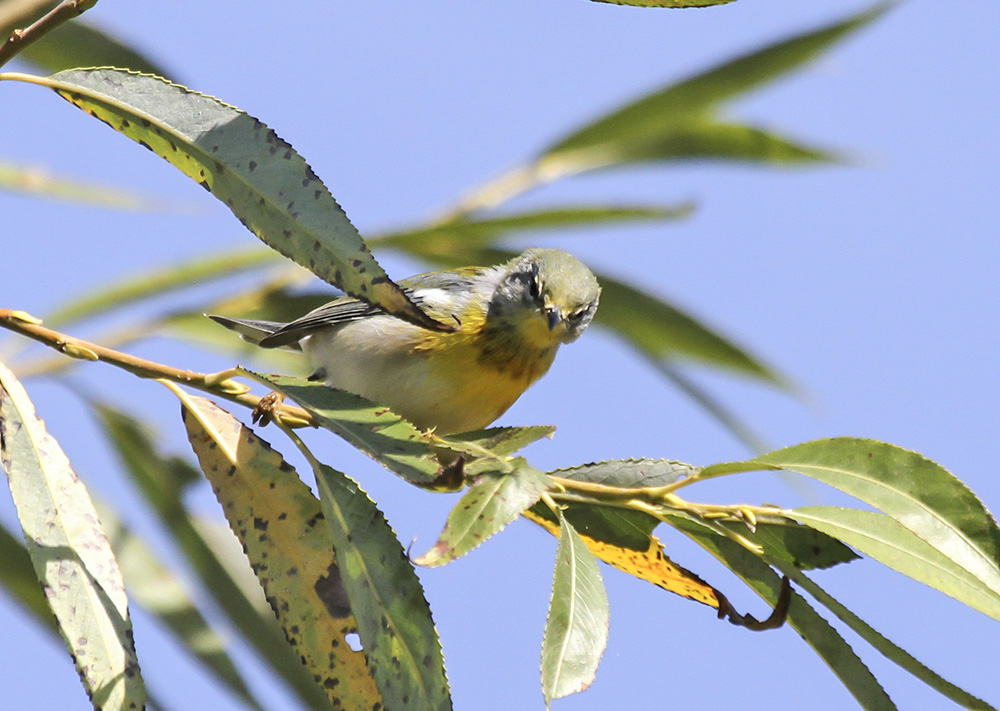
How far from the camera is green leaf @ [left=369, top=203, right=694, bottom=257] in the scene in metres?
3.56

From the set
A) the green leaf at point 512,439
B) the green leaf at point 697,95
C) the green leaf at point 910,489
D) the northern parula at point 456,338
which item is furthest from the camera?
the green leaf at point 697,95

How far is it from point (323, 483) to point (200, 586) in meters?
1.92

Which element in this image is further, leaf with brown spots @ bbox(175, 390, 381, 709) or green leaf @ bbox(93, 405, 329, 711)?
green leaf @ bbox(93, 405, 329, 711)

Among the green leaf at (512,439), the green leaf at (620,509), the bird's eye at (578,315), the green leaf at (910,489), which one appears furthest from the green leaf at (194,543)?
the green leaf at (910,489)

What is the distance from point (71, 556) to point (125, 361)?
0.35m

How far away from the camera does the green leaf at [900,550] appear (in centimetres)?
165

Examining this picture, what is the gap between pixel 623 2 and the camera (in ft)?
5.57

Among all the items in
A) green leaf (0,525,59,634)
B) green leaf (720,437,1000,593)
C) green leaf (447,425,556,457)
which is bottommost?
green leaf (0,525,59,634)

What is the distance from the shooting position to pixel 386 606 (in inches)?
68.4

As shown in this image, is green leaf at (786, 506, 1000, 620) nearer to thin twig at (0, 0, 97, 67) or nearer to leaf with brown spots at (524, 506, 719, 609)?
leaf with brown spots at (524, 506, 719, 609)

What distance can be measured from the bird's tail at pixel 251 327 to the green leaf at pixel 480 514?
80.6 inches

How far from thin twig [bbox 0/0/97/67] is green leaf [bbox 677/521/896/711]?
4.39 ft

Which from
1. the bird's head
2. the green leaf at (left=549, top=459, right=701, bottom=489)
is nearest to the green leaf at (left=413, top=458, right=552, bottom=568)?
the green leaf at (left=549, top=459, right=701, bottom=489)

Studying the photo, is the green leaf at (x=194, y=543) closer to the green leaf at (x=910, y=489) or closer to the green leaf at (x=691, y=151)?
the green leaf at (x=691, y=151)
